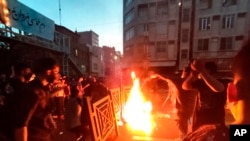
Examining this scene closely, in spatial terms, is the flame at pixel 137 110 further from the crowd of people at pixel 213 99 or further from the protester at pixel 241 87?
the protester at pixel 241 87

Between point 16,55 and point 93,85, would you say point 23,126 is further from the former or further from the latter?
point 16,55

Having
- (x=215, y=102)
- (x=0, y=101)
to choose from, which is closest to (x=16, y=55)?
(x=0, y=101)

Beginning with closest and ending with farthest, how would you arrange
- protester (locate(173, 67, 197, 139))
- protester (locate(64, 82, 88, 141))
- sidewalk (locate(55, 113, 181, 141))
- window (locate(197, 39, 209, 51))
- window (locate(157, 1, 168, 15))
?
protester (locate(173, 67, 197, 139)) < sidewalk (locate(55, 113, 181, 141)) < protester (locate(64, 82, 88, 141)) < window (locate(197, 39, 209, 51)) < window (locate(157, 1, 168, 15))

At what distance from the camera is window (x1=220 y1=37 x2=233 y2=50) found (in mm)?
30125

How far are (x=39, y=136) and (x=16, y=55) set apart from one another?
45.0 feet

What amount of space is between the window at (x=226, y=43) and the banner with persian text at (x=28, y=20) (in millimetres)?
24981

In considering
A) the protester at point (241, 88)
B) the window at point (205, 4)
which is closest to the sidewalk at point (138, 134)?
the protester at point (241, 88)

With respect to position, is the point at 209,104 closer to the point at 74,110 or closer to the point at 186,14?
the point at 74,110

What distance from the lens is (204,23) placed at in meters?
31.6

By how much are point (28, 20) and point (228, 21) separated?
27.9 m

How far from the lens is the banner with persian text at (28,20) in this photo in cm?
1156

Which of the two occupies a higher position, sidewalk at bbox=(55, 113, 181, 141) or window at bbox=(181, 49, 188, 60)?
window at bbox=(181, 49, 188, 60)

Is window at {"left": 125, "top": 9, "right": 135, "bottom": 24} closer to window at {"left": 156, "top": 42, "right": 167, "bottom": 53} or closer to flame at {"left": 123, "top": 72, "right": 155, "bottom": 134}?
window at {"left": 156, "top": 42, "right": 167, "bottom": 53}

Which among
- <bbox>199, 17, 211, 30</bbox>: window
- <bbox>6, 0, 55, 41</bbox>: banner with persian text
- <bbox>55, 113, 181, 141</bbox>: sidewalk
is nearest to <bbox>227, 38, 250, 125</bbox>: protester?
<bbox>55, 113, 181, 141</bbox>: sidewalk
